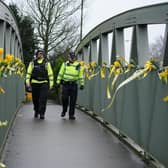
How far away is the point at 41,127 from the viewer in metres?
10.9

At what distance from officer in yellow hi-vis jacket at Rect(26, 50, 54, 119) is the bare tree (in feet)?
98.0

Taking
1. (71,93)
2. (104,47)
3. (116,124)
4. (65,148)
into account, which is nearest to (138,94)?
(65,148)

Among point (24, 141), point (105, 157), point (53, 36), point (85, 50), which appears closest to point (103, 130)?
point (24, 141)

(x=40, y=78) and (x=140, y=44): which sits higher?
(x=140, y=44)

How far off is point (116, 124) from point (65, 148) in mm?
1572

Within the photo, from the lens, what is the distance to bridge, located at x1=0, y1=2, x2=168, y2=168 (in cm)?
649

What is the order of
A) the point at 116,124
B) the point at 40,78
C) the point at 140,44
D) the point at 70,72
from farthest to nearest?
the point at 70,72 < the point at 40,78 < the point at 140,44 < the point at 116,124

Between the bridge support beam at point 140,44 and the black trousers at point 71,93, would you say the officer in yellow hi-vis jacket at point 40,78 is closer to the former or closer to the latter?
the black trousers at point 71,93

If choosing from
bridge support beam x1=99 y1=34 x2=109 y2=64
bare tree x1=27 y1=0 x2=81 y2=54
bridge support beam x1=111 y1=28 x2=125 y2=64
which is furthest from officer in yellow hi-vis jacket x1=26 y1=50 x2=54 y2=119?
bare tree x1=27 y1=0 x2=81 y2=54

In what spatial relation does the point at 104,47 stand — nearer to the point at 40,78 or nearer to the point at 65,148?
the point at 40,78

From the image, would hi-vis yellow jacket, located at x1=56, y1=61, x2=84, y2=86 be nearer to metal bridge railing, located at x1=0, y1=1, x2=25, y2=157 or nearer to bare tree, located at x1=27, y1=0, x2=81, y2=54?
metal bridge railing, located at x1=0, y1=1, x2=25, y2=157

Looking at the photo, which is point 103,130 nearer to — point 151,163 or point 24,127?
point 24,127

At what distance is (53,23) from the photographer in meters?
42.9

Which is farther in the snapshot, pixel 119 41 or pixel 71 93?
pixel 119 41
